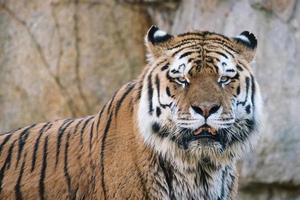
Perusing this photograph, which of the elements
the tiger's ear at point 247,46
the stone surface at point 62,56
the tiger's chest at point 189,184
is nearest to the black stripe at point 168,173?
the tiger's chest at point 189,184

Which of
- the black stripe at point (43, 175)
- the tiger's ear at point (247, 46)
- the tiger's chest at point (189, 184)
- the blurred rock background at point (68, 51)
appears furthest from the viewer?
the blurred rock background at point (68, 51)

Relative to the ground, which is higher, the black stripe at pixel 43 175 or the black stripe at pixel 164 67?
the black stripe at pixel 164 67

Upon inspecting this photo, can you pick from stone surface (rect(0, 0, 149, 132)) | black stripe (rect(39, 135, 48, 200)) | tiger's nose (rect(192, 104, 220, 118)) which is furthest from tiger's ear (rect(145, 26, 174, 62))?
stone surface (rect(0, 0, 149, 132))

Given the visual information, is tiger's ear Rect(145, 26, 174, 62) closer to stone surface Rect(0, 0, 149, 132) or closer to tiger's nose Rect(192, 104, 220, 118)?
tiger's nose Rect(192, 104, 220, 118)

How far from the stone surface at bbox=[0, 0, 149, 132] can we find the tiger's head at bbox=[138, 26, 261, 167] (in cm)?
393

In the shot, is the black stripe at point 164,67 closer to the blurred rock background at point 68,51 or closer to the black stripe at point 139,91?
the black stripe at point 139,91

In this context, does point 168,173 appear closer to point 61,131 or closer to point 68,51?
point 61,131

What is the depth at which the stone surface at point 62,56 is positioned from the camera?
8.74 meters

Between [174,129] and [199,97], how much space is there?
0.79ft

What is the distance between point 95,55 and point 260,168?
2128 millimetres

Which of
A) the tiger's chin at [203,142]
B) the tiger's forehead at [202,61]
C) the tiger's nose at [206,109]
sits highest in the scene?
the tiger's forehead at [202,61]

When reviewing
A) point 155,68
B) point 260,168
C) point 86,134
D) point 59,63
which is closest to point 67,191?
point 86,134

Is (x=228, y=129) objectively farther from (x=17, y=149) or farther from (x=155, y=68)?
(x=17, y=149)

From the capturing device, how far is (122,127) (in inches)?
193
